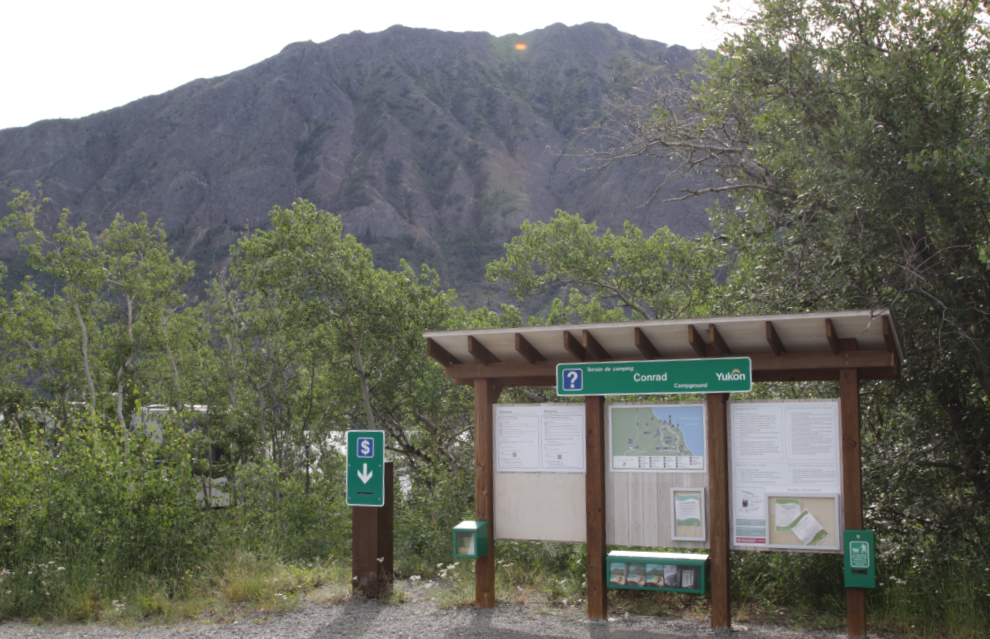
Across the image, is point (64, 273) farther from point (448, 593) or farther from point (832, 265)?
point (832, 265)

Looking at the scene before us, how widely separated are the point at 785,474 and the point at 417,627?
3134 mm

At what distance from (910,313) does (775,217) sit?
73.0 inches

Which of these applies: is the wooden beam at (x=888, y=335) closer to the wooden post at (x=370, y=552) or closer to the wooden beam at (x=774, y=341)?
the wooden beam at (x=774, y=341)

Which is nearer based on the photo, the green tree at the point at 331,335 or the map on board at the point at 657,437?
the map on board at the point at 657,437

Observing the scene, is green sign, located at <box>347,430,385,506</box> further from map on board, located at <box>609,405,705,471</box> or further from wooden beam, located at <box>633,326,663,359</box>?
wooden beam, located at <box>633,326,663,359</box>

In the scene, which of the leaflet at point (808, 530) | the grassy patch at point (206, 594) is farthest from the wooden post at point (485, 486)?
the leaflet at point (808, 530)

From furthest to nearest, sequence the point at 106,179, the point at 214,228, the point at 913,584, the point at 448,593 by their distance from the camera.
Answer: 1. the point at 106,179
2. the point at 214,228
3. the point at 448,593
4. the point at 913,584

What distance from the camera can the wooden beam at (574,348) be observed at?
6.46 m

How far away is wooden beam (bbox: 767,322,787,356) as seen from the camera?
5832 mm

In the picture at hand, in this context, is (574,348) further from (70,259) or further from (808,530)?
(70,259)

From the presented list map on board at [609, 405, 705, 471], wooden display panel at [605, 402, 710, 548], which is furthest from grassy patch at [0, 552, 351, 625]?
map on board at [609, 405, 705, 471]

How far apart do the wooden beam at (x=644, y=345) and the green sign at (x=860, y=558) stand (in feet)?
6.52

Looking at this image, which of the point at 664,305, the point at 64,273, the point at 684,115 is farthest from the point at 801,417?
the point at 64,273

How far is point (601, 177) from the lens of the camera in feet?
297
